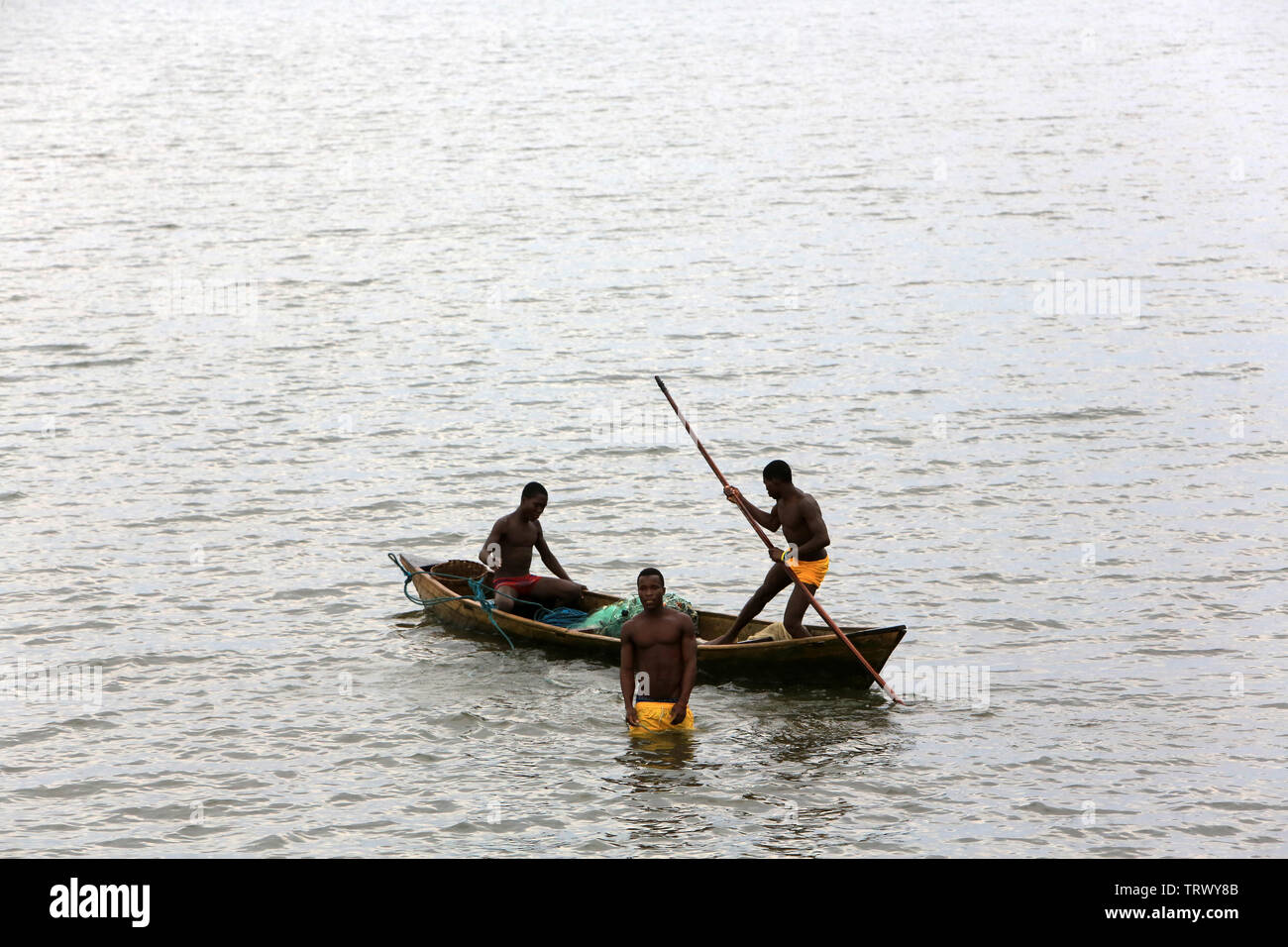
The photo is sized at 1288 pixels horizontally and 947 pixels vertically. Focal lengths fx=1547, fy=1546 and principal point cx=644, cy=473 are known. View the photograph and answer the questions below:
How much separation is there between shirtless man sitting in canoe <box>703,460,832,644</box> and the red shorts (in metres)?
2.34

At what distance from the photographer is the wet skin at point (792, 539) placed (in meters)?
14.3

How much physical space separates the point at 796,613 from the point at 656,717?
1.95 meters

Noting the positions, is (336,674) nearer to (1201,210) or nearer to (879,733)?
(879,733)

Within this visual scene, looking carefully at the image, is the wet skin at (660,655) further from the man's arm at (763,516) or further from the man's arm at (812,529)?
the man's arm at (812,529)

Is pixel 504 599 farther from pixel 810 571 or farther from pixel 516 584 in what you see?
pixel 810 571

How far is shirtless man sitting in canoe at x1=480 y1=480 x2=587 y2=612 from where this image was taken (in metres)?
15.9

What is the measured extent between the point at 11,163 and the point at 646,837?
116 feet

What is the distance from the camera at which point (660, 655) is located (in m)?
12.9

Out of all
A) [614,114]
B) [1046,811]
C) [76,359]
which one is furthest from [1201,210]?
[1046,811]

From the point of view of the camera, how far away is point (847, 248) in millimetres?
34000

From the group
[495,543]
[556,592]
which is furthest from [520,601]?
[495,543]

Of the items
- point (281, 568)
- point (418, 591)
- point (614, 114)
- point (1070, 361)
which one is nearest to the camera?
point (418, 591)
